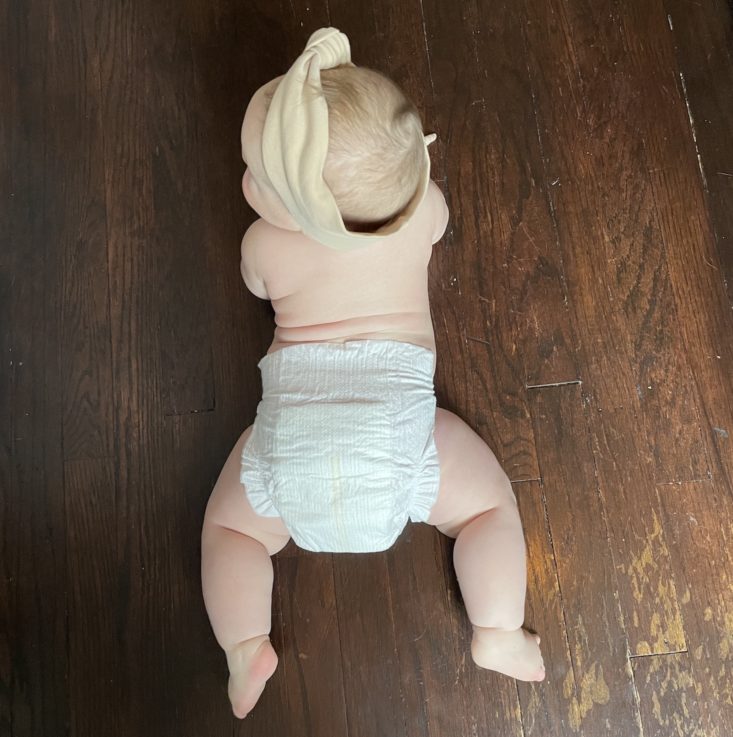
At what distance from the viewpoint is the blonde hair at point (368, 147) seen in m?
0.60

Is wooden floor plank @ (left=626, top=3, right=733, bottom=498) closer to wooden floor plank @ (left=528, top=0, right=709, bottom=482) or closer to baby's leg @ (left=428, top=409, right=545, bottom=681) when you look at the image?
wooden floor plank @ (left=528, top=0, right=709, bottom=482)

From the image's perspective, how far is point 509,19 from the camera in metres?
1.07

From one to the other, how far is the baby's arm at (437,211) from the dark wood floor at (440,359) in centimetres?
9

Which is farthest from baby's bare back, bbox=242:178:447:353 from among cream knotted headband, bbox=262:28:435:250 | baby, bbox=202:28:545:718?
cream knotted headband, bbox=262:28:435:250


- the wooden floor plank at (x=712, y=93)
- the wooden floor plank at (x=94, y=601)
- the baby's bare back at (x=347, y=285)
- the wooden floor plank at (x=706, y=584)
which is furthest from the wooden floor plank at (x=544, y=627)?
the wooden floor plank at (x=94, y=601)

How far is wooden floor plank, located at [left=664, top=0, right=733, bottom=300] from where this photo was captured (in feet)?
3.32

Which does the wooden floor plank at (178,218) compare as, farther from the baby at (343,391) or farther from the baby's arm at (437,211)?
the baby's arm at (437,211)

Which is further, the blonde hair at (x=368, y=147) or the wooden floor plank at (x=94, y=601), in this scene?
the wooden floor plank at (x=94, y=601)

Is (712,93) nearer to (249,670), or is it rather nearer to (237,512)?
(237,512)

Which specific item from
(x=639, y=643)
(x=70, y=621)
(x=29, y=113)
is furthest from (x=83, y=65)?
(x=639, y=643)

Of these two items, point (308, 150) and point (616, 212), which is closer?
point (308, 150)

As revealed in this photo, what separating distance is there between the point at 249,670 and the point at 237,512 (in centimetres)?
21

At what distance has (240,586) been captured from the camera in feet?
2.78

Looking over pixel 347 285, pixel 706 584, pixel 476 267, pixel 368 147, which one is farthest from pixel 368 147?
pixel 706 584
